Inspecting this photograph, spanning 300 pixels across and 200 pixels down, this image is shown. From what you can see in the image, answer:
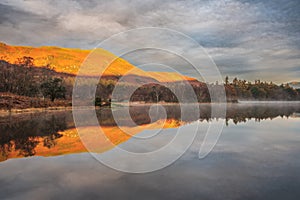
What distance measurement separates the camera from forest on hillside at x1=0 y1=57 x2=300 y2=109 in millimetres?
34509

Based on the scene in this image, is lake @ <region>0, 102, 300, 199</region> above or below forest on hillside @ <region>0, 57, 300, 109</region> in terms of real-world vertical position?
below

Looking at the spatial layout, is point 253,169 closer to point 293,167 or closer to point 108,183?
point 293,167

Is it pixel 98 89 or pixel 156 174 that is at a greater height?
pixel 98 89

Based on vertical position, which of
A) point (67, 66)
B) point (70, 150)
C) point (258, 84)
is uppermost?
point (67, 66)

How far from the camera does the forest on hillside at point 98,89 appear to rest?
34509mm

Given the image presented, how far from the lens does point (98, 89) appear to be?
5216 cm

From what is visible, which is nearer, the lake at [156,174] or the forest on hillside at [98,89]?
the lake at [156,174]

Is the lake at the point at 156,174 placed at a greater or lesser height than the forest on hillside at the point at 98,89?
lesser

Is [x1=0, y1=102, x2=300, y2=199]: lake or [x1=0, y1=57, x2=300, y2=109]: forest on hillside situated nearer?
[x1=0, y1=102, x2=300, y2=199]: lake

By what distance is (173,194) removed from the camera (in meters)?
4.13

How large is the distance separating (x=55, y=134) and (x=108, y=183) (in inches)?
278

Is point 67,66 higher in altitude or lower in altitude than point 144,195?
higher

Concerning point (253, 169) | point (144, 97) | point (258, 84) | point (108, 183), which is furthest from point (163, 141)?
point (258, 84)

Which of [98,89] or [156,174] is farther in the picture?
[98,89]
